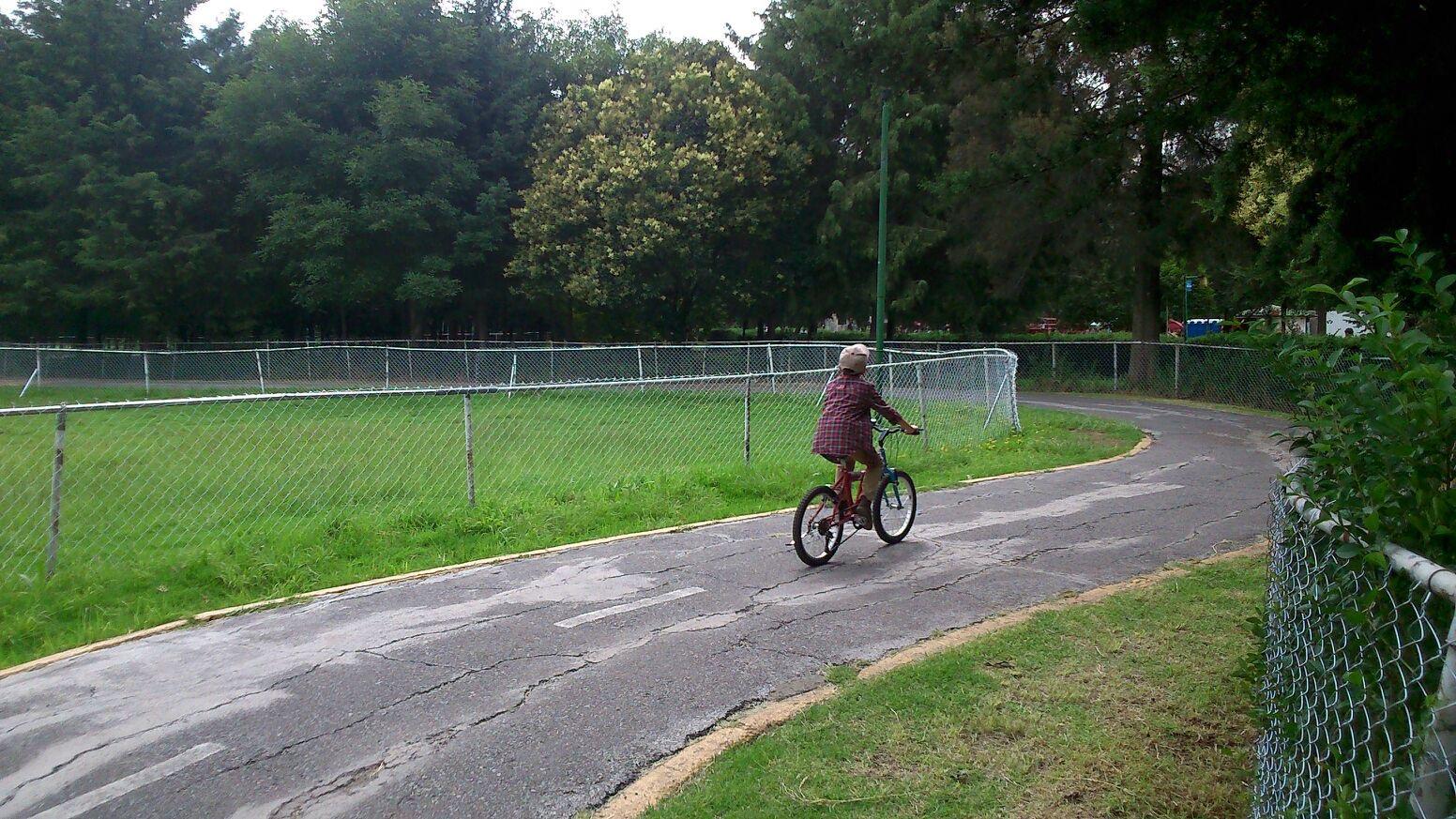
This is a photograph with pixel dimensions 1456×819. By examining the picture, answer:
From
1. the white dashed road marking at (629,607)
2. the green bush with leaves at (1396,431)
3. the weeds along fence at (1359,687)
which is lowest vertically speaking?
the white dashed road marking at (629,607)

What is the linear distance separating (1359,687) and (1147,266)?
30.9m

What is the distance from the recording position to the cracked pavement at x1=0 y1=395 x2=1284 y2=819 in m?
4.36

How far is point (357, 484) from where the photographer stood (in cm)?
1192

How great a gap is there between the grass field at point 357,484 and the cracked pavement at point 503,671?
0.87m

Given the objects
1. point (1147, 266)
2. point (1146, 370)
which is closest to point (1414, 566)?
point (1146, 370)

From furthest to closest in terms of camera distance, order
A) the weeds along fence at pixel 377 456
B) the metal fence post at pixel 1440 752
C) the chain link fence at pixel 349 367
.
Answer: the chain link fence at pixel 349 367
the weeds along fence at pixel 377 456
the metal fence post at pixel 1440 752

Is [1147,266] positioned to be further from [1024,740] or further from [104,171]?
[104,171]

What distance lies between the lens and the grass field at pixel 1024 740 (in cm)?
398

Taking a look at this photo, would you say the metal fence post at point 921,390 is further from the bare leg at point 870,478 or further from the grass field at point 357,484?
the bare leg at point 870,478

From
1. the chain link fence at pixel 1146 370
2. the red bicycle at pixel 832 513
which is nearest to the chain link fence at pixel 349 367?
the chain link fence at pixel 1146 370

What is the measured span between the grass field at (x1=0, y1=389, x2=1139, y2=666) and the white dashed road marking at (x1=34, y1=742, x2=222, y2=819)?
93.0 inches

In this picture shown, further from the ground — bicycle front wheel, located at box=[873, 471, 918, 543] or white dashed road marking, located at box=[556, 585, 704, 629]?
bicycle front wheel, located at box=[873, 471, 918, 543]

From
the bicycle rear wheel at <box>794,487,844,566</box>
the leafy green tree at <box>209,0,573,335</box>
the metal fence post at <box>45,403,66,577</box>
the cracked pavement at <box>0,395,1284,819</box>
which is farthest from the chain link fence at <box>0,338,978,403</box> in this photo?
the metal fence post at <box>45,403,66,577</box>

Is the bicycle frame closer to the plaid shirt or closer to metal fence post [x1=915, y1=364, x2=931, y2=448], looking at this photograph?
the plaid shirt
